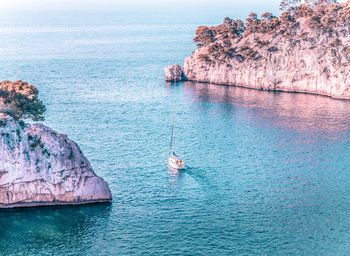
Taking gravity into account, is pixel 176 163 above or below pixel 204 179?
above

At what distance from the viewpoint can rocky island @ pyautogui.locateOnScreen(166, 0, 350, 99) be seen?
158 m

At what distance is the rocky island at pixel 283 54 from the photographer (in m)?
158

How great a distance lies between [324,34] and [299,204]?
4022 inches

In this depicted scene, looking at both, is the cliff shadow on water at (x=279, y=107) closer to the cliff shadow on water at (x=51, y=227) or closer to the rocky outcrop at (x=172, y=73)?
the rocky outcrop at (x=172, y=73)

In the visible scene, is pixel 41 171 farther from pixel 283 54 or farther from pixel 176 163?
pixel 283 54

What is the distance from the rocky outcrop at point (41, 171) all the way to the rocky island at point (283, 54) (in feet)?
342

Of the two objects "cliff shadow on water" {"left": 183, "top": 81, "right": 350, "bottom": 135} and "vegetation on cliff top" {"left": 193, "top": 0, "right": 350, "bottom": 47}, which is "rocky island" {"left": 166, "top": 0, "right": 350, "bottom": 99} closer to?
"vegetation on cliff top" {"left": 193, "top": 0, "right": 350, "bottom": 47}

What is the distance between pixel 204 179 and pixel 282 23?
106 meters

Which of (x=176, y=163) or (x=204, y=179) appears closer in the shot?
(x=204, y=179)

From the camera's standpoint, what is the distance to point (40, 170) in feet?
246

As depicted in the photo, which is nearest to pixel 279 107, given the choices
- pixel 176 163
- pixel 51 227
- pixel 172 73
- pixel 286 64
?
pixel 286 64

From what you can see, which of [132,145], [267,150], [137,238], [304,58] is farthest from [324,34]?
[137,238]

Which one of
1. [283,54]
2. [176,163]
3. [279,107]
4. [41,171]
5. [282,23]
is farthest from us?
[282,23]

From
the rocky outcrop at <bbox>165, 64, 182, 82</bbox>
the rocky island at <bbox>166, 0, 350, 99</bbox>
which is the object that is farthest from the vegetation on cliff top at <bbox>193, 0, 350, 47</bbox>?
the rocky outcrop at <bbox>165, 64, 182, 82</bbox>
